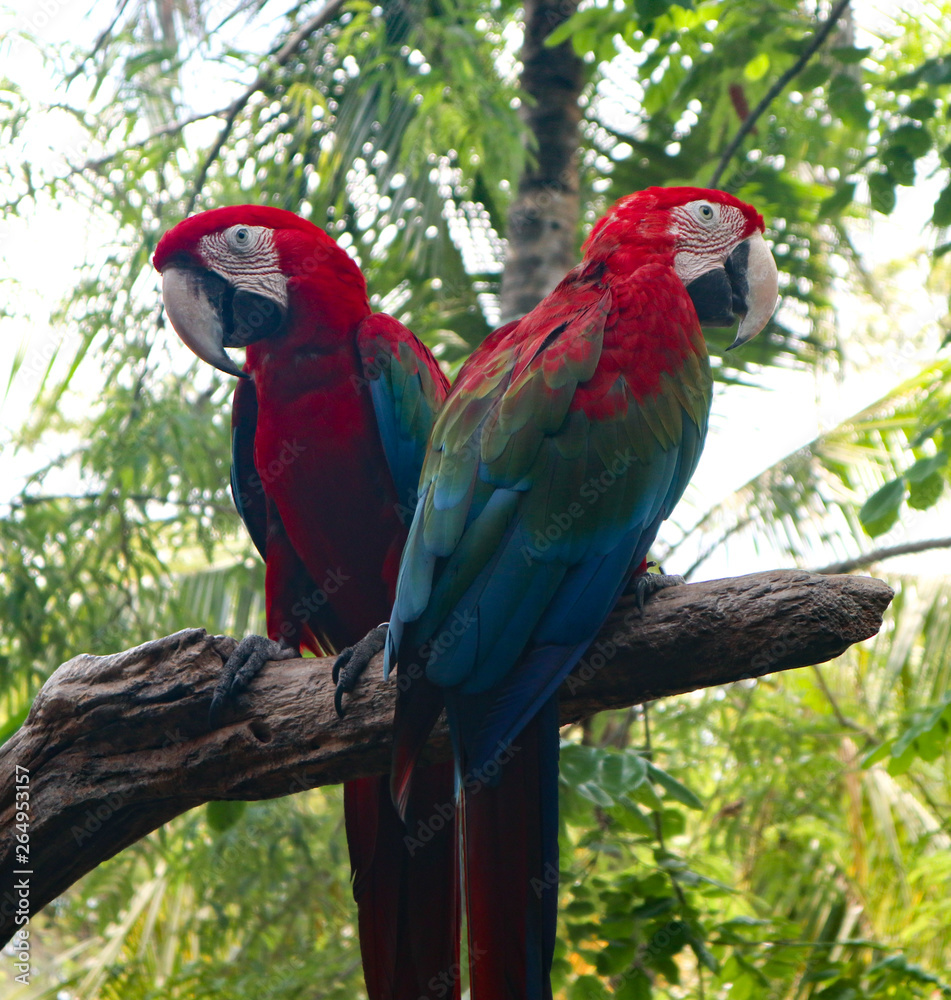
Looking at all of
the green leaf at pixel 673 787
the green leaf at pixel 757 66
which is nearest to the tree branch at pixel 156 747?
the green leaf at pixel 673 787

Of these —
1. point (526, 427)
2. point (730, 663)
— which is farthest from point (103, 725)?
point (730, 663)

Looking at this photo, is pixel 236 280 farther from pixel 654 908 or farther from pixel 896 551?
pixel 896 551

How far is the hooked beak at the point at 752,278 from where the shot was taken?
1.76 m

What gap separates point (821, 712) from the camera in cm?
497

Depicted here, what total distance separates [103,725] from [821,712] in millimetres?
4507

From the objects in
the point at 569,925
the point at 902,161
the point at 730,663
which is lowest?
the point at 569,925

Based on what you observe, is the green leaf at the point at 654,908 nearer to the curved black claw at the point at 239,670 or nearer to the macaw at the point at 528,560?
the macaw at the point at 528,560

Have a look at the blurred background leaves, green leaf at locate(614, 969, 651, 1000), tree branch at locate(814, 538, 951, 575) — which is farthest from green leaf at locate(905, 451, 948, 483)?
tree branch at locate(814, 538, 951, 575)

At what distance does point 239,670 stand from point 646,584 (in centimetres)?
75

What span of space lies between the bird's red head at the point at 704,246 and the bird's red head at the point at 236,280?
63cm

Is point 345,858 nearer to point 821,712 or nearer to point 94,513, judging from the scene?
point 94,513

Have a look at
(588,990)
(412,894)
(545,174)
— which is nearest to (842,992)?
(588,990)

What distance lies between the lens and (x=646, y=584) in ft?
4.48

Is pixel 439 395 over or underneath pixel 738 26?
underneath
